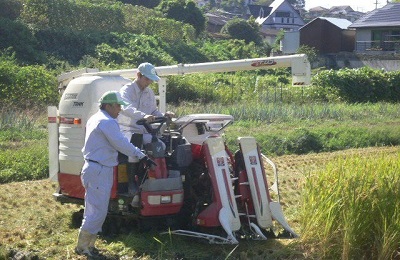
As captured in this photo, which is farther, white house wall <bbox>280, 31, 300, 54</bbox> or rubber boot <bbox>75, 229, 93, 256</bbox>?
white house wall <bbox>280, 31, 300, 54</bbox>

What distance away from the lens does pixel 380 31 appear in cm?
4862

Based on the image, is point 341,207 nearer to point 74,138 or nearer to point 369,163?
point 369,163

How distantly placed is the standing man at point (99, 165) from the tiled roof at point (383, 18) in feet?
138

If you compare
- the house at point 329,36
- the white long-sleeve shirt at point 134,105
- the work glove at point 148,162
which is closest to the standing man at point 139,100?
the white long-sleeve shirt at point 134,105

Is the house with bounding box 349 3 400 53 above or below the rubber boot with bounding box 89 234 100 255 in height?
above

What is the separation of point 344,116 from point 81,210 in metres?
16.0

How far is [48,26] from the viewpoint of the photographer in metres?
34.9

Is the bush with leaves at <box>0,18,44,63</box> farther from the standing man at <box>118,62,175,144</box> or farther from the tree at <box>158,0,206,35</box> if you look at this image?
the standing man at <box>118,62,175,144</box>

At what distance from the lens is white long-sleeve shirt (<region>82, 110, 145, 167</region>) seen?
7656mm

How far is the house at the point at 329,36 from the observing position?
5219cm

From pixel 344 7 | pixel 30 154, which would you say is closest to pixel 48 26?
pixel 30 154

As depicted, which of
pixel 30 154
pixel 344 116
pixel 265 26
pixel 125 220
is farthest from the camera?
pixel 265 26

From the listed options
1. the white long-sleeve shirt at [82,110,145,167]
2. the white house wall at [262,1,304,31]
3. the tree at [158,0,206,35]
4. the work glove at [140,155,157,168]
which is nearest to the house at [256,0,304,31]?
the white house wall at [262,1,304,31]

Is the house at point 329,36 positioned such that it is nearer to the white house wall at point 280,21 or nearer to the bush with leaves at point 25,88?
the white house wall at point 280,21
